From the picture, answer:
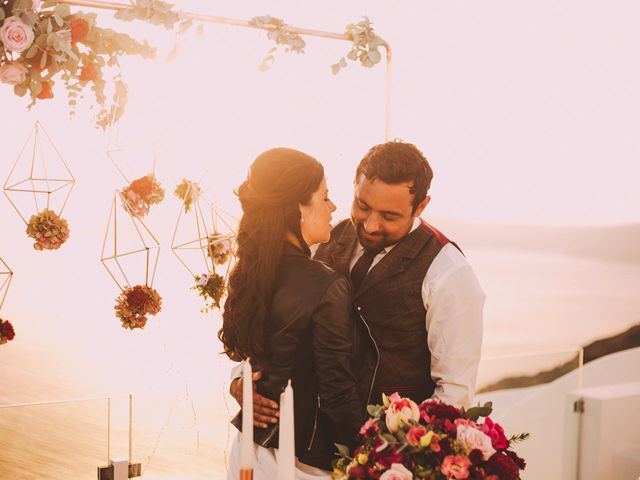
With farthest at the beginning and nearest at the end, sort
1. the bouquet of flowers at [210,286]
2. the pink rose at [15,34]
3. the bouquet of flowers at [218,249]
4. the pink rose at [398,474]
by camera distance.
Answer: the bouquet of flowers at [218,249] < the bouquet of flowers at [210,286] < the pink rose at [15,34] < the pink rose at [398,474]

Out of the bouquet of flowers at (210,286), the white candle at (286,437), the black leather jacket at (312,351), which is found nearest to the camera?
the white candle at (286,437)

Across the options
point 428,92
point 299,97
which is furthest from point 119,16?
point 428,92

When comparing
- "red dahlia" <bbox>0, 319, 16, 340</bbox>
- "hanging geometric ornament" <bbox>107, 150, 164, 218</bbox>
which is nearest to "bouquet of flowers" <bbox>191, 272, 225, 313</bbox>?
"hanging geometric ornament" <bbox>107, 150, 164, 218</bbox>

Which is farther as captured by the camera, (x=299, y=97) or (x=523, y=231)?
(x=523, y=231)

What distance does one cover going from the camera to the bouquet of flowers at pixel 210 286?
250cm

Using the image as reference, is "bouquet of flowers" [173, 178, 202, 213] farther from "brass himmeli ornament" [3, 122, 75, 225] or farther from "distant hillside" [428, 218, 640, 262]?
"distant hillside" [428, 218, 640, 262]

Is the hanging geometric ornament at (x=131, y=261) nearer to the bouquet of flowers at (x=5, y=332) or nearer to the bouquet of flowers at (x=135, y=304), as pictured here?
the bouquet of flowers at (x=135, y=304)

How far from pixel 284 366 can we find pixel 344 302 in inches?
8.0

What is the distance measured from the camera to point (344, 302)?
1.85 metres

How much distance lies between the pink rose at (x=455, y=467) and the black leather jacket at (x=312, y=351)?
0.52 m

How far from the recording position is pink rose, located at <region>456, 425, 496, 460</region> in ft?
4.43

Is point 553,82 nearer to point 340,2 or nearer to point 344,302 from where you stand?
point 340,2

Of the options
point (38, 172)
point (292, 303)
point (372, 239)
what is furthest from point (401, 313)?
point (38, 172)


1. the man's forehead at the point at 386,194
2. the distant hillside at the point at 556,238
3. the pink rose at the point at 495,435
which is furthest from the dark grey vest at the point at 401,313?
the distant hillside at the point at 556,238
